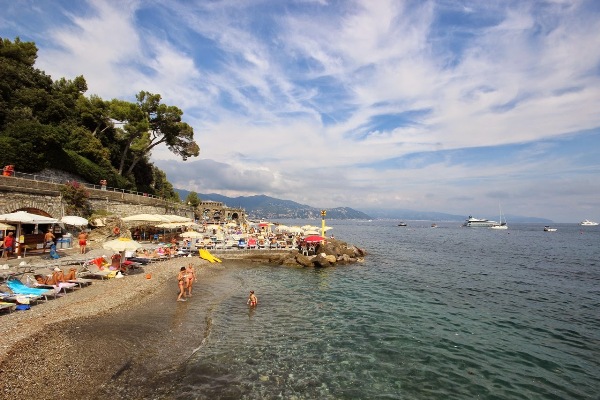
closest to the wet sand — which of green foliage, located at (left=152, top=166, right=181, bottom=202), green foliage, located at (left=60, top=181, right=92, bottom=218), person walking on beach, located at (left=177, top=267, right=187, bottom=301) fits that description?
person walking on beach, located at (left=177, top=267, right=187, bottom=301)

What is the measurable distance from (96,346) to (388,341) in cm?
899

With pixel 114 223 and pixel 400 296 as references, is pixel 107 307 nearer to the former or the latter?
pixel 400 296

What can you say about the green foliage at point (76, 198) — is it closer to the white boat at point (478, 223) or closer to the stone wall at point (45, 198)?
the stone wall at point (45, 198)

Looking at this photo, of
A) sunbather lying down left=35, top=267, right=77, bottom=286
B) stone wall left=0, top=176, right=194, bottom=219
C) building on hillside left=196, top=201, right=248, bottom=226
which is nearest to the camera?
sunbather lying down left=35, top=267, right=77, bottom=286

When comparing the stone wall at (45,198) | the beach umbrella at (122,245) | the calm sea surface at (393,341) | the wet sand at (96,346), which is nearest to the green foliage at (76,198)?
the stone wall at (45,198)

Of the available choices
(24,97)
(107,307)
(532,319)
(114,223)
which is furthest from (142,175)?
(532,319)

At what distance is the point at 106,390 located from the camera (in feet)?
21.7

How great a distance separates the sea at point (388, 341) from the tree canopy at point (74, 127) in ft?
65.3

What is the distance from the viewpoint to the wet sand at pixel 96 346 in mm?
6625

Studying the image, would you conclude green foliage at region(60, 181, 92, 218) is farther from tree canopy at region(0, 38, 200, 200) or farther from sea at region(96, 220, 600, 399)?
sea at region(96, 220, 600, 399)

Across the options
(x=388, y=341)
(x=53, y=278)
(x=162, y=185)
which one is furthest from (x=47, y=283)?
(x=162, y=185)

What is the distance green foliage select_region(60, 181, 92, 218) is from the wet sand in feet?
44.7

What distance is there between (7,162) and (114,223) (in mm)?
8400

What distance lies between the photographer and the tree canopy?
2489cm
